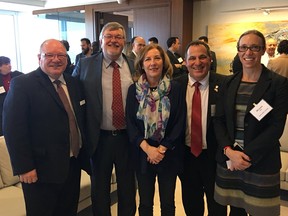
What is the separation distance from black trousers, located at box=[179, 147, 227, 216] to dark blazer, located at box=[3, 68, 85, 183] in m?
0.87

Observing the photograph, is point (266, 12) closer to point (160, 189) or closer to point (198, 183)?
point (198, 183)

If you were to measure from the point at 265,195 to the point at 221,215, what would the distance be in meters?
0.47

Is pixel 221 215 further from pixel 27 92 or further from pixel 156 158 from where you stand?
pixel 27 92

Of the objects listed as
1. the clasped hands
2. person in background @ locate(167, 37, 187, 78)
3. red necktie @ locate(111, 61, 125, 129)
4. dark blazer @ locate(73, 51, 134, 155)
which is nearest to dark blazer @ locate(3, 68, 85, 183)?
dark blazer @ locate(73, 51, 134, 155)

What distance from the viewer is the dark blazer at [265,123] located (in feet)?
5.49

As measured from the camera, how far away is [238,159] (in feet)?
5.69

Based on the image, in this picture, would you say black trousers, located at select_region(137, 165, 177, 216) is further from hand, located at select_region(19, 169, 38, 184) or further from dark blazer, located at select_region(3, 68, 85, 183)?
hand, located at select_region(19, 169, 38, 184)

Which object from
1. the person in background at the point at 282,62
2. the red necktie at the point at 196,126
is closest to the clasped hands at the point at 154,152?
the red necktie at the point at 196,126

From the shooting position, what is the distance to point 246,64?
1730 mm

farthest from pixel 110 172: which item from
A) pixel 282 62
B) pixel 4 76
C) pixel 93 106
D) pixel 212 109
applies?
pixel 282 62

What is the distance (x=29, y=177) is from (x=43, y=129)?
301 millimetres

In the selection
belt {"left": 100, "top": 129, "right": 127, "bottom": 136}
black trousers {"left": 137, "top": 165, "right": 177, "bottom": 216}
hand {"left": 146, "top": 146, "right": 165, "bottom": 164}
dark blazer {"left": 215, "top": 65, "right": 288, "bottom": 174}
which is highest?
dark blazer {"left": 215, "top": 65, "right": 288, "bottom": 174}

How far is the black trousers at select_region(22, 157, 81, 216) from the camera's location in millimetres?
1834

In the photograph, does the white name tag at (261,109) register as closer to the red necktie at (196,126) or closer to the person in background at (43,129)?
the red necktie at (196,126)
